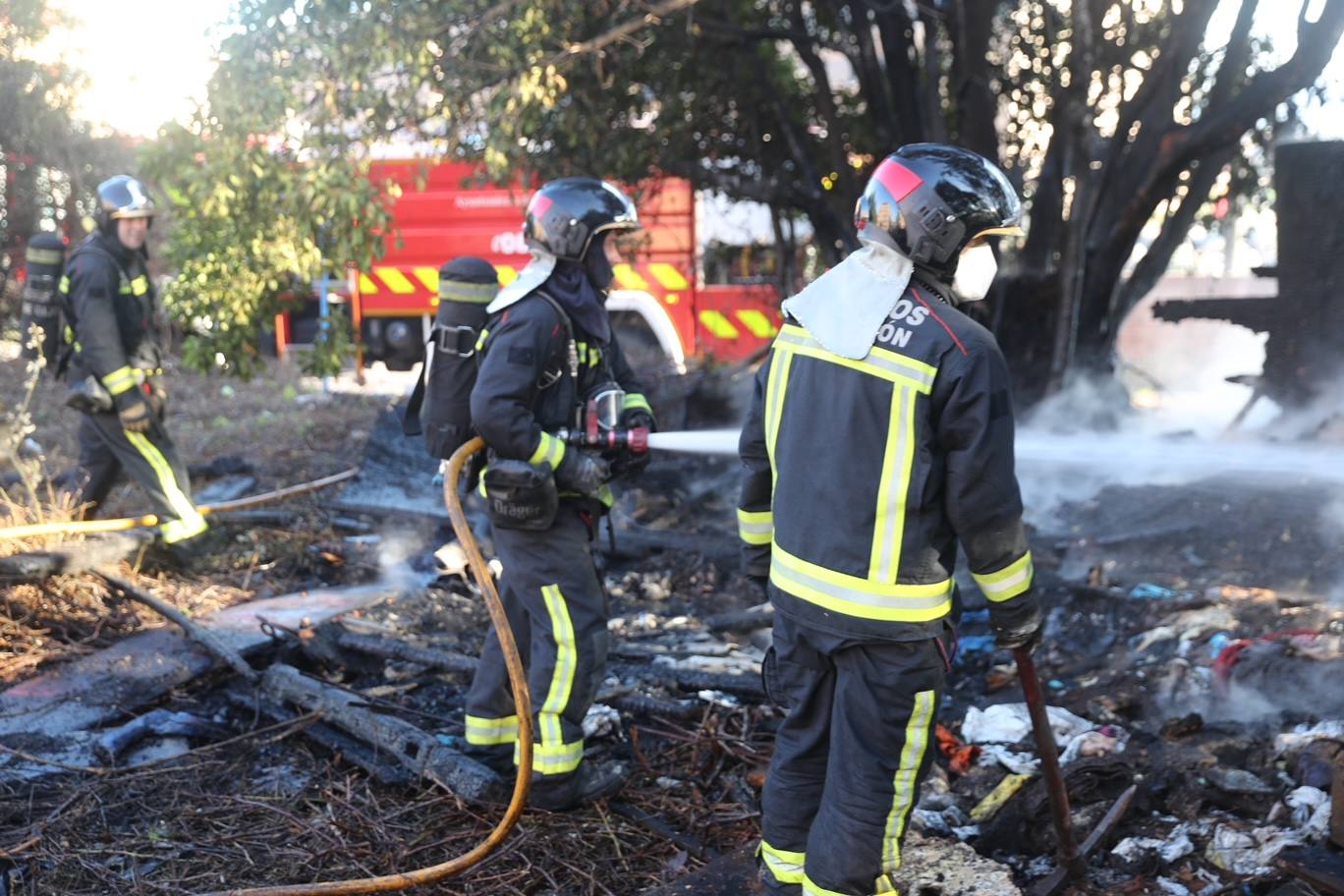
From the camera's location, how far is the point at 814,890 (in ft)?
8.19

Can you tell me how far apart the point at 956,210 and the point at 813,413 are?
1.80 ft

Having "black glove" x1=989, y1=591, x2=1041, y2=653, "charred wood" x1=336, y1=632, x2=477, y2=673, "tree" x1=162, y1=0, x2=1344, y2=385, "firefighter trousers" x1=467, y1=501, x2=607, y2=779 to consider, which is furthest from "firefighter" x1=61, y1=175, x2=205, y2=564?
"black glove" x1=989, y1=591, x2=1041, y2=653

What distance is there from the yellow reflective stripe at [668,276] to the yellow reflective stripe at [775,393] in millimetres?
7847

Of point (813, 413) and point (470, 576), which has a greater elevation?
point (813, 413)

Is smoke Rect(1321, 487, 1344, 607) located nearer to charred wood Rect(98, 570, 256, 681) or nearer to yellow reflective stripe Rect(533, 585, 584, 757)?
yellow reflective stripe Rect(533, 585, 584, 757)

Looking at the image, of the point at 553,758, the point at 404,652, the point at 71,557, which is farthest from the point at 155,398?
the point at 553,758

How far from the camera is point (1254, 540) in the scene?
5.17m

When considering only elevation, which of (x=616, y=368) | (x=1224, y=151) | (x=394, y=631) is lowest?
(x=394, y=631)

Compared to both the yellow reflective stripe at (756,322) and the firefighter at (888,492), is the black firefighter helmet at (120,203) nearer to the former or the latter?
the firefighter at (888,492)

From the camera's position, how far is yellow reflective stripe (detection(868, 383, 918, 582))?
92.7 inches

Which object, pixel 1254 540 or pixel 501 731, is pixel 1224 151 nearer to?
pixel 1254 540

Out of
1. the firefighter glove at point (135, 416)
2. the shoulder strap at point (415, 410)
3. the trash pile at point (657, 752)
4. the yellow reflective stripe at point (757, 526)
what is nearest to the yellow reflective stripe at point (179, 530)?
the trash pile at point (657, 752)

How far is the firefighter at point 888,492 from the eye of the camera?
2357 mm

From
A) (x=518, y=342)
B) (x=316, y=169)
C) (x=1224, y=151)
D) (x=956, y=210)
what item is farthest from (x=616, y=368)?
(x=1224, y=151)
